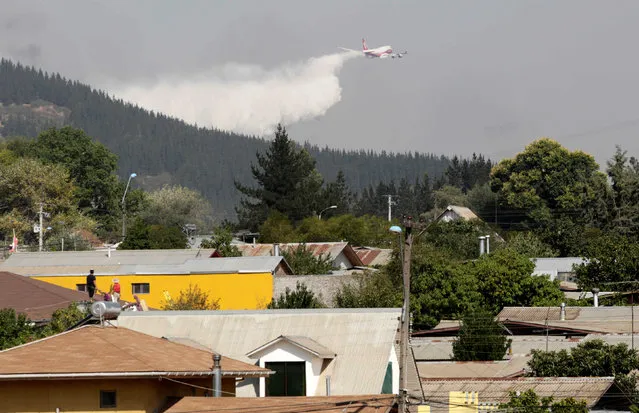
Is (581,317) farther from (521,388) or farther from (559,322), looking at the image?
(521,388)

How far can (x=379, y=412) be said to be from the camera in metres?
28.5

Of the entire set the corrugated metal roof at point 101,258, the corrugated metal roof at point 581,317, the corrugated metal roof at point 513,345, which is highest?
the corrugated metal roof at point 101,258

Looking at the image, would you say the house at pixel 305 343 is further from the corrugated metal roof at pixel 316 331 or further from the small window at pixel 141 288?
the small window at pixel 141 288

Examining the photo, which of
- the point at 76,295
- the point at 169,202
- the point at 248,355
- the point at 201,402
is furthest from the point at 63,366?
the point at 169,202

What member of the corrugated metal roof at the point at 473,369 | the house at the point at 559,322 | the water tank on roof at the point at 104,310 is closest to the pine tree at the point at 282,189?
the house at the point at 559,322

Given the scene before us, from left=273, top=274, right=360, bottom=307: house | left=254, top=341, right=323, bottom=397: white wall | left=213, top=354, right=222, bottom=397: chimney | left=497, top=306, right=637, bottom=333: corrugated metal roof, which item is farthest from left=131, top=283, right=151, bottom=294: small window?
left=213, top=354, right=222, bottom=397: chimney

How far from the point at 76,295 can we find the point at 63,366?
32.7 metres

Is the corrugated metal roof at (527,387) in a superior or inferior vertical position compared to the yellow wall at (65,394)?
inferior

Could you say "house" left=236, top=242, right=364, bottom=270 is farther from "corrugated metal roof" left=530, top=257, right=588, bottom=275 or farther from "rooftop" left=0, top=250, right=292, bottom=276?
"corrugated metal roof" left=530, top=257, right=588, bottom=275

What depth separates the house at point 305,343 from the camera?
37031 mm

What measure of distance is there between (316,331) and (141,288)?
44560mm

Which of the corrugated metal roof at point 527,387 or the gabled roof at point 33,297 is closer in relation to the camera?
the corrugated metal roof at point 527,387

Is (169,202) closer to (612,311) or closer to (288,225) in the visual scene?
(288,225)

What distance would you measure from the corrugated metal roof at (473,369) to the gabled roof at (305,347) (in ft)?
29.7
